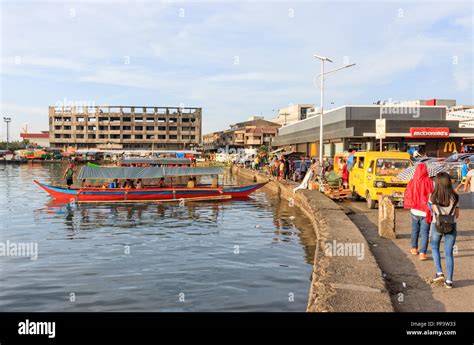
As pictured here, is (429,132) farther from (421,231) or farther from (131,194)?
(421,231)

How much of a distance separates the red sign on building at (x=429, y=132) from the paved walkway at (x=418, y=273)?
36820 mm

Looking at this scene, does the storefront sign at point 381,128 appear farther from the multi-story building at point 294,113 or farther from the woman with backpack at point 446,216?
the multi-story building at point 294,113

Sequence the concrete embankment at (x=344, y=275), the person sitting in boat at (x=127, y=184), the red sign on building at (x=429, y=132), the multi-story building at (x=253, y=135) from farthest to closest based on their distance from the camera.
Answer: the multi-story building at (x=253, y=135)
the red sign on building at (x=429, y=132)
the person sitting in boat at (x=127, y=184)
the concrete embankment at (x=344, y=275)

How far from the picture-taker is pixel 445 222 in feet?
26.8

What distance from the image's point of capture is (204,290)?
10.5 m

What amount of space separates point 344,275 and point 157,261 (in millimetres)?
6479

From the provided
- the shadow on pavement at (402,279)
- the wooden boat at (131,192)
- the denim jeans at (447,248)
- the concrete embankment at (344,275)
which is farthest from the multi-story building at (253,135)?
the denim jeans at (447,248)

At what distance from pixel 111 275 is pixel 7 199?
898 inches

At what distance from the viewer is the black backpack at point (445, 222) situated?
816 centimetres

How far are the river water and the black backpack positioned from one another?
300cm
